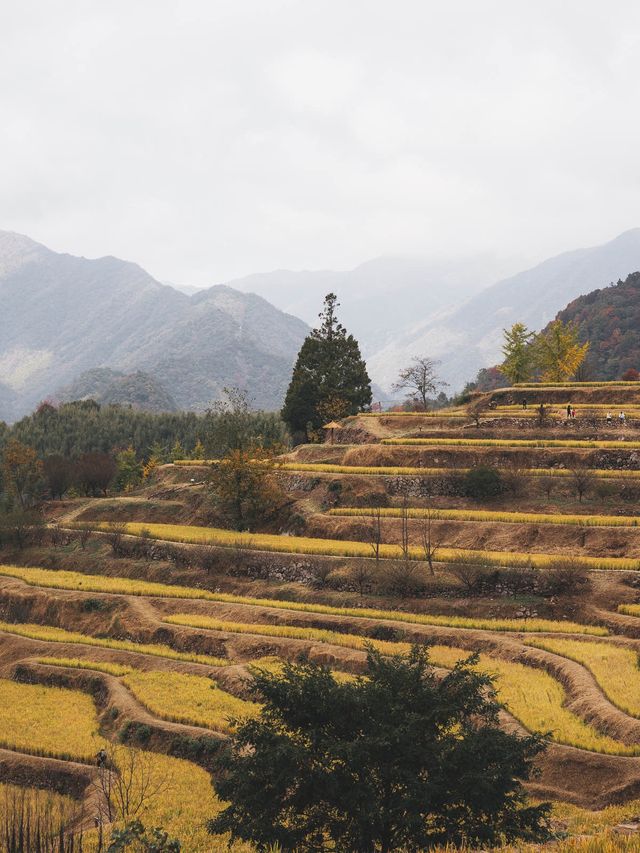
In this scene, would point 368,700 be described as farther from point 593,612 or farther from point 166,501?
point 166,501

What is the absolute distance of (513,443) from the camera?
51750mm

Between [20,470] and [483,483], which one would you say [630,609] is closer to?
[483,483]

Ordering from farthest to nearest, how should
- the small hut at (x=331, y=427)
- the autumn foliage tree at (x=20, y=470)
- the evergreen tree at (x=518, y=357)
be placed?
the evergreen tree at (x=518, y=357), the autumn foliage tree at (x=20, y=470), the small hut at (x=331, y=427)

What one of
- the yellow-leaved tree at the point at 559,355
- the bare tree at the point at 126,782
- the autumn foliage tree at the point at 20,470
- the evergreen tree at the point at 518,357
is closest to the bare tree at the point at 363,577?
the bare tree at the point at 126,782

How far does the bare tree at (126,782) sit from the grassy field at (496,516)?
74.3ft

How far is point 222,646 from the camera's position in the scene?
3372cm

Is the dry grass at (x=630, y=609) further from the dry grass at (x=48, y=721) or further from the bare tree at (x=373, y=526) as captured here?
the dry grass at (x=48, y=721)

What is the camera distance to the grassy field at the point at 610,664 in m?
23.7

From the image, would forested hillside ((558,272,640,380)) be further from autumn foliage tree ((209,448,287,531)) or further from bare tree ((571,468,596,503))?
autumn foliage tree ((209,448,287,531))

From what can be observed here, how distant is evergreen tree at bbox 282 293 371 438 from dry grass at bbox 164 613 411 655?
37.5m

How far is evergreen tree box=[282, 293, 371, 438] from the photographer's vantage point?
7500cm

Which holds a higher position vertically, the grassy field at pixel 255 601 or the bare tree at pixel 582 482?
the bare tree at pixel 582 482

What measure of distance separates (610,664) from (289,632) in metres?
13.6

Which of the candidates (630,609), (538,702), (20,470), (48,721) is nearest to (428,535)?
(630,609)
